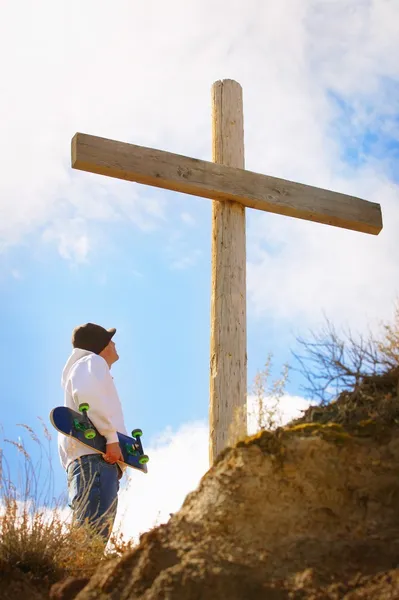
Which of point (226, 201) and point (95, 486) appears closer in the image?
point (95, 486)

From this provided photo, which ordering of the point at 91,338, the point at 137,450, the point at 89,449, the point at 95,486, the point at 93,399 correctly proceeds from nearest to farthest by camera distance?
the point at 95,486, the point at 89,449, the point at 93,399, the point at 137,450, the point at 91,338

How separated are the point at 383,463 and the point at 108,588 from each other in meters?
1.28

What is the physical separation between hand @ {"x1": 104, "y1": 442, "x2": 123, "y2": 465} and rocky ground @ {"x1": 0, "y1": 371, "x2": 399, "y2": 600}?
1765 millimetres

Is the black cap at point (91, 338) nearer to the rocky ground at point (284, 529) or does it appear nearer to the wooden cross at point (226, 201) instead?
the wooden cross at point (226, 201)

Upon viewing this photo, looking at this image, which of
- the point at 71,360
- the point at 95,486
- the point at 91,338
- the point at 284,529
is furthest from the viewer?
the point at 91,338

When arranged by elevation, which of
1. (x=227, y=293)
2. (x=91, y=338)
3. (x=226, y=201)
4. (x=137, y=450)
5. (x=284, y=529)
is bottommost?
(x=284, y=529)

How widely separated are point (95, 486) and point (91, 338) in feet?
3.92

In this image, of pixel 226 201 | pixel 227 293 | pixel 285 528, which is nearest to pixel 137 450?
pixel 227 293

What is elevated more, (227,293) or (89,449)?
(227,293)

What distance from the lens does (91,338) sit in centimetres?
613

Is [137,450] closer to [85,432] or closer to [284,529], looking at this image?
[85,432]

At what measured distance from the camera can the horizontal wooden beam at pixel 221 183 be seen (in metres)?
6.30

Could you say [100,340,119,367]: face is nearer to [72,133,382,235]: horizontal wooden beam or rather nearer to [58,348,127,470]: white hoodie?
[58,348,127,470]: white hoodie

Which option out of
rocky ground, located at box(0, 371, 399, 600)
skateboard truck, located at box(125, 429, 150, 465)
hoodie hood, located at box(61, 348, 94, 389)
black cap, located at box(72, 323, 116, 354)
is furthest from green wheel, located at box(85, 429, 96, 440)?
rocky ground, located at box(0, 371, 399, 600)
